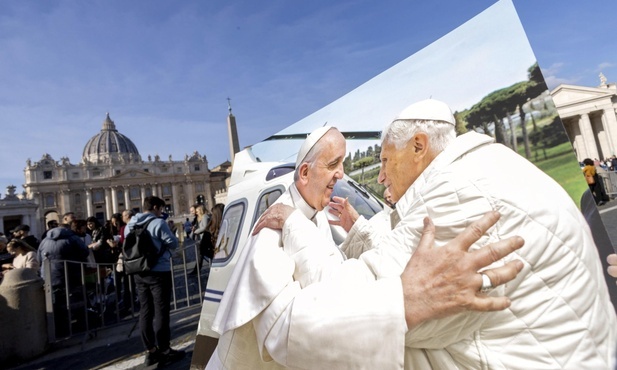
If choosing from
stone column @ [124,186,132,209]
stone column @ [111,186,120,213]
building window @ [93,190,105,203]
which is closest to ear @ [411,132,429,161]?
stone column @ [111,186,120,213]

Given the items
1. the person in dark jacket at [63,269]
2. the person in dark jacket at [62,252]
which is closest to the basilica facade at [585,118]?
the person in dark jacket at [63,269]

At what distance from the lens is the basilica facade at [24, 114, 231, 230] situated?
82188mm

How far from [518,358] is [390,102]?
113cm

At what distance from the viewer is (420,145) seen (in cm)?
128

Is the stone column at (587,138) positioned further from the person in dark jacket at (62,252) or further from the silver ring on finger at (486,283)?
the person in dark jacket at (62,252)

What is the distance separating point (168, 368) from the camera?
4.35m

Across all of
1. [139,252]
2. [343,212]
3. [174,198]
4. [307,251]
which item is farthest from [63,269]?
[174,198]

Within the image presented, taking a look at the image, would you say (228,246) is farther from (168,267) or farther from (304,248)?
(168,267)

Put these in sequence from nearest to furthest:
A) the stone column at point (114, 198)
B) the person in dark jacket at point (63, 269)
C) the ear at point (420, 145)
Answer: the ear at point (420, 145)
the person in dark jacket at point (63, 269)
the stone column at point (114, 198)

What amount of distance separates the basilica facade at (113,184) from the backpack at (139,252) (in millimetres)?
75567

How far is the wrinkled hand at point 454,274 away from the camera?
0.90m

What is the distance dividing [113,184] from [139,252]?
91.4 m

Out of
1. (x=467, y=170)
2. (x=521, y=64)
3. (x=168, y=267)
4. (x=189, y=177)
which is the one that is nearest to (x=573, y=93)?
(x=521, y=64)

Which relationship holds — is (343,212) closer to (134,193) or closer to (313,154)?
(313,154)
